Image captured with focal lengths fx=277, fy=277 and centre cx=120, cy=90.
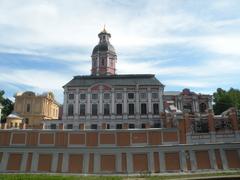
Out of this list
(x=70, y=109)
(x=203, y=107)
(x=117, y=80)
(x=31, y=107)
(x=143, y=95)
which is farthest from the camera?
(x=31, y=107)

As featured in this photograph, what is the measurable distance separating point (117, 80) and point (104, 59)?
8.96 meters

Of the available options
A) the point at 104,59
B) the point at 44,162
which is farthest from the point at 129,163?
the point at 104,59

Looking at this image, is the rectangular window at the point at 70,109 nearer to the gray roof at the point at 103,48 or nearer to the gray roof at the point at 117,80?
the gray roof at the point at 117,80

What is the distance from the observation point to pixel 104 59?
58719mm

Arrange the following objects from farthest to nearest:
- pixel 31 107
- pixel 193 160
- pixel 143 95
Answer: pixel 31 107 → pixel 143 95 → pixel 193 160

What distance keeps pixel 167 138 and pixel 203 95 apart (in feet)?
80.8

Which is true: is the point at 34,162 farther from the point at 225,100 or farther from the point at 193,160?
the point at 225,100

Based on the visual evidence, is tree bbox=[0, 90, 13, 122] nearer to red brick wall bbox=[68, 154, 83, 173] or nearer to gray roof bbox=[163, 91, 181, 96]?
gray roof bbox=[163, 91, 181, 96]

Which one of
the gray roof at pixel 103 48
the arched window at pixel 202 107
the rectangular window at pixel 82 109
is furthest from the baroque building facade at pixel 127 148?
the gray roof at pixel 103 48

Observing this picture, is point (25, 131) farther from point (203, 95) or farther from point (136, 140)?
point (203, 95)

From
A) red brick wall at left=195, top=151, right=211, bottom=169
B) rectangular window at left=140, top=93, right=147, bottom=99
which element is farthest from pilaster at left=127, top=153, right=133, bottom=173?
rectangular window at left=140, top=93, right=147, bottom=99

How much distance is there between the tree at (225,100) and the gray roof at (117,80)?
666 inches

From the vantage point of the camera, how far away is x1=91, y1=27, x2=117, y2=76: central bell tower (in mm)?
58050

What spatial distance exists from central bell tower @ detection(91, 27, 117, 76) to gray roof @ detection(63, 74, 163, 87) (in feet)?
18.3
